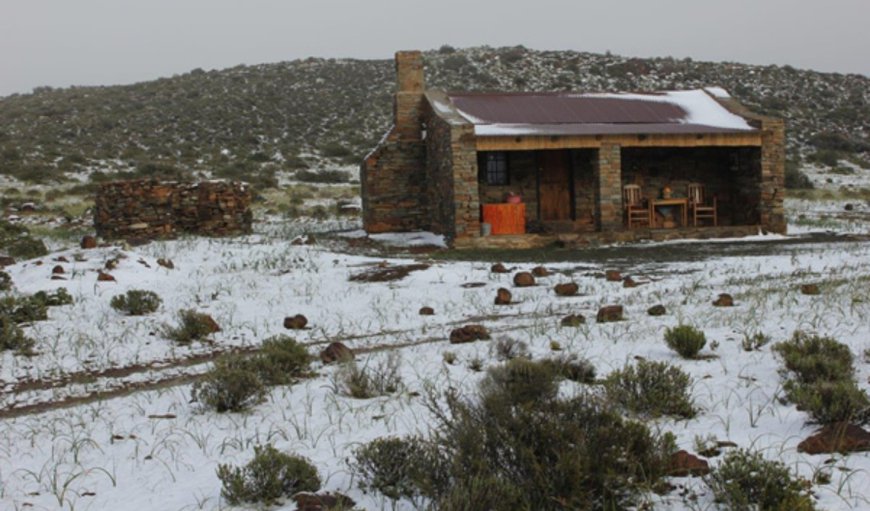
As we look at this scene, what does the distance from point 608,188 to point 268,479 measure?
51.1 ft

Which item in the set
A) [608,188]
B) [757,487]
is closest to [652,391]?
[757,487]

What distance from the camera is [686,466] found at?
3738mm

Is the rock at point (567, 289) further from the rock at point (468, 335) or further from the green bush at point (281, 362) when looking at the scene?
the green bush at point (281, 362)

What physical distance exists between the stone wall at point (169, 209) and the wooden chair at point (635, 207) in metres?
9.50

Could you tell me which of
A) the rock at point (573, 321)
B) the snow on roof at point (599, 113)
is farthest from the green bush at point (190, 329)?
the snow on roof at point (599, 113)

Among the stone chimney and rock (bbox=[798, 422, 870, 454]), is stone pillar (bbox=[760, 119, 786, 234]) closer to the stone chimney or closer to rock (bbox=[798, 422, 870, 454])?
the stone chimney

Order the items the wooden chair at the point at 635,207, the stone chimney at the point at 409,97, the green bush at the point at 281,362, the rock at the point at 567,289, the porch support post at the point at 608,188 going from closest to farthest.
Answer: the green bush at the point at 281,362 < the rock at the point at 567,289 < the porch support post at the point at 608,188 < the wooden chair at the point at 635,207 < the stone chimney at the point at 409,97

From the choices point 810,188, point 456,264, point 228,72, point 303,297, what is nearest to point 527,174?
point 456,264

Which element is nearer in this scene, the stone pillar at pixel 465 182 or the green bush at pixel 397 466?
the green bush at pixel 397 466

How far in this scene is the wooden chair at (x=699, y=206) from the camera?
19.7 m

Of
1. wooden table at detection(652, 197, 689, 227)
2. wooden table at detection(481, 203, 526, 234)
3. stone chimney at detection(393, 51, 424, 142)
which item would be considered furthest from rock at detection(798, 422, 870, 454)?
stone chimney at detection(393, 51, 424, 142)

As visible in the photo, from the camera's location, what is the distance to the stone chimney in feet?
67.7

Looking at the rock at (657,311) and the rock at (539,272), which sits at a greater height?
the rock at (657,311)

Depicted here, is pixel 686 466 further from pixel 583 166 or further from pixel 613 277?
pixel 583 166
